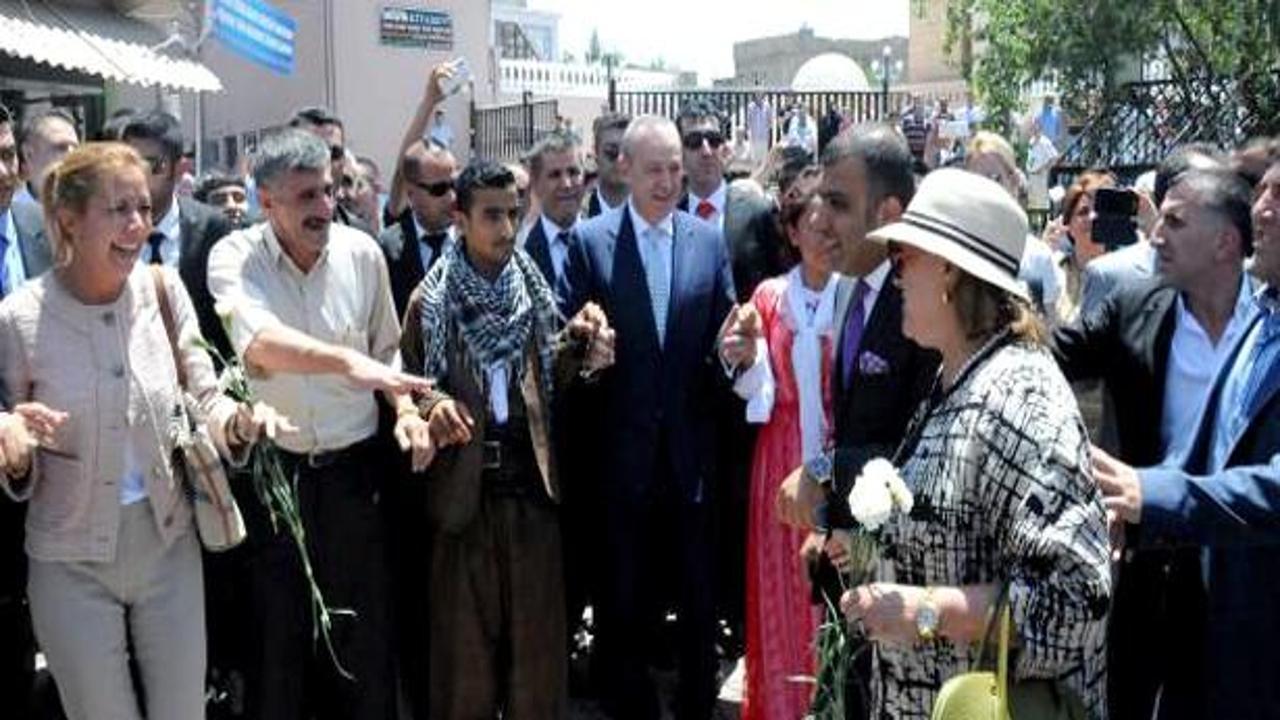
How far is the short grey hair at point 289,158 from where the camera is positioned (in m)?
4.14

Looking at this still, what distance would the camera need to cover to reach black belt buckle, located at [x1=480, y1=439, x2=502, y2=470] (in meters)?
4.48

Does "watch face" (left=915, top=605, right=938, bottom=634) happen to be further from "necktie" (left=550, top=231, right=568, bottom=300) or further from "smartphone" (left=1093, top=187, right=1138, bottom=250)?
"smartphone" (left=1093, top=187, right=1138, bottom=250)

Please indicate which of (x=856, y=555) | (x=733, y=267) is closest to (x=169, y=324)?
(x=856, y=555)

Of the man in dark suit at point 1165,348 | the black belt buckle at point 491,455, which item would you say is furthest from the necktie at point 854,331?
the black belt buckle at point 491,455

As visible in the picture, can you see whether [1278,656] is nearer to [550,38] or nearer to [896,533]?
[896,533]

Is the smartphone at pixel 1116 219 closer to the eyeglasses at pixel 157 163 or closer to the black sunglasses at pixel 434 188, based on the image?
the black sunglasses at pixel 434 188

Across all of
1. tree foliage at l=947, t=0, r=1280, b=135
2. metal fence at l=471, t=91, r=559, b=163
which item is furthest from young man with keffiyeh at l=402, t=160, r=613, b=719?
metal fence at l=471, t=91, r=559, b=163

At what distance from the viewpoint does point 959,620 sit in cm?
248

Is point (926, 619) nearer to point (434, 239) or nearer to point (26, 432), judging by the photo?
point (26, 432)

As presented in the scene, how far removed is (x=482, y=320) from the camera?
446 cm

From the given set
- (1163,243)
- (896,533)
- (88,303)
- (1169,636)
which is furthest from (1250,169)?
(88,303)

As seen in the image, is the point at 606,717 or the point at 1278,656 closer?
the point at 1278,656

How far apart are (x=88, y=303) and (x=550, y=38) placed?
5103 cm

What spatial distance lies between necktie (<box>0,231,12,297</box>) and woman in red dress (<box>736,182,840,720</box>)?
2.41m
